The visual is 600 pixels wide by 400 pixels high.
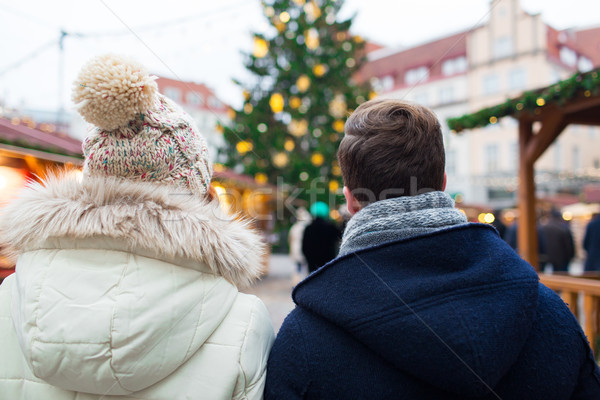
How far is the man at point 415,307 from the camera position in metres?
0.78

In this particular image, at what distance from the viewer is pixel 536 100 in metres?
3.78

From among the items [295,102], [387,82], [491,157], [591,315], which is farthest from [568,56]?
[591,315]

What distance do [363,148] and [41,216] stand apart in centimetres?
78

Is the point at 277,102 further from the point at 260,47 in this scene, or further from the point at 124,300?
the point at 124,300

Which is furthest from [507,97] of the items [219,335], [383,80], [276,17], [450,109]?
[383,80]

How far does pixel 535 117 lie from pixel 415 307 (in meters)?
4.66

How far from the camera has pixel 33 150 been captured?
4465 mm

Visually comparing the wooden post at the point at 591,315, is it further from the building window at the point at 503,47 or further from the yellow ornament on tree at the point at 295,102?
the building window at the point at 503,47

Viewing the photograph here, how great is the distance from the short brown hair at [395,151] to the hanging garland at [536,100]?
315 cm

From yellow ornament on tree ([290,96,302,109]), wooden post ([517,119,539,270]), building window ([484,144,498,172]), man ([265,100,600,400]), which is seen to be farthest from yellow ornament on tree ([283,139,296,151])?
building window ([484,144,498,172])

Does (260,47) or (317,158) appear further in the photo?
(260,47)

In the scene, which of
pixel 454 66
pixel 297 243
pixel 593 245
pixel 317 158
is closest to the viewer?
pixel 593 245

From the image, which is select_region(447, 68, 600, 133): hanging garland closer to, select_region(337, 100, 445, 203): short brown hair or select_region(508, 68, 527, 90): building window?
select_region(337, 100, 445, 203): short brown hair

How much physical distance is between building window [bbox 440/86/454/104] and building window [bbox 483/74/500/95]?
248cm
